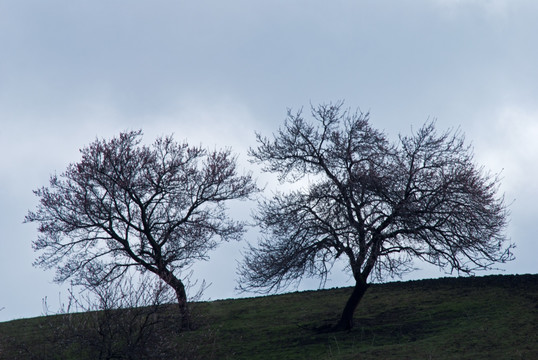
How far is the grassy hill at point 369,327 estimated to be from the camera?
20.3 metres

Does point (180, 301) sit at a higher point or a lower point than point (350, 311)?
higher

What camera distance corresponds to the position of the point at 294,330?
26.4 meters

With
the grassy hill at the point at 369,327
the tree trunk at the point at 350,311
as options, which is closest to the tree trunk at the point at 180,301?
the grassy hill at the point at 369,327

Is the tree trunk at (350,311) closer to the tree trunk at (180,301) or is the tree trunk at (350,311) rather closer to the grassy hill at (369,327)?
the grassy hill at (369,327)

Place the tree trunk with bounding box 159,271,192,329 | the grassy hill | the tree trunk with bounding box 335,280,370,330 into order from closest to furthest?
1. the tree trunk with bounding box 159,271,192,329
2. the grassy hill
3. the tree trunk with bounding box 335,280,370,330

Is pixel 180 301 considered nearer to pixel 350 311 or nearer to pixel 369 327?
pixel 350 311

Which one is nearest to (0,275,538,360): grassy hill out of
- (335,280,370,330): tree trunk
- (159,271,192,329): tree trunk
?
(335,280,370,330): tree trunk

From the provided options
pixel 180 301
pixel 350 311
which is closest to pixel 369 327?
pixel 350 311

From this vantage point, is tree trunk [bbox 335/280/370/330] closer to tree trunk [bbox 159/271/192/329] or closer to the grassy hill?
the grassy hill

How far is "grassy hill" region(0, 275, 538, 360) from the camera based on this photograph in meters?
20.3

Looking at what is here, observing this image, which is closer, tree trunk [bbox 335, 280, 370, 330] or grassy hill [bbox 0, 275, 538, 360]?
grassy hill [bbox 0, 275, 538, 360]

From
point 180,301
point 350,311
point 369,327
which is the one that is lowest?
point 369,327

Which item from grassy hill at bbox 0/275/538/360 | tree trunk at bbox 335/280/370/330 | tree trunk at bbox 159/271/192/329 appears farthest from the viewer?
tree trunk at bbox 335/280/370/330

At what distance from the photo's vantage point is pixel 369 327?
2566 cm
